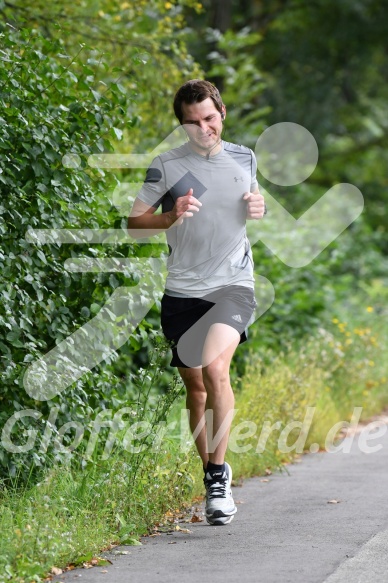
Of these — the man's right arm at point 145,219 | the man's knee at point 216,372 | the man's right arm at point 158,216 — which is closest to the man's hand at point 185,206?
the man's right arm at point 158,216

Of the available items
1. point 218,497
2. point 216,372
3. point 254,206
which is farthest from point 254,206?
point 218,497

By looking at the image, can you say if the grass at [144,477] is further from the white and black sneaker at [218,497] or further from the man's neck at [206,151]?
the man's neck at [206,151]

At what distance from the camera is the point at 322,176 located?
23.8 metres

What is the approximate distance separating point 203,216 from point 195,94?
613 mm

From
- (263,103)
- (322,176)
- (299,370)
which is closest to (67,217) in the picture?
(299,370)

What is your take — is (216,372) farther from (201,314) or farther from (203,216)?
(203,216)

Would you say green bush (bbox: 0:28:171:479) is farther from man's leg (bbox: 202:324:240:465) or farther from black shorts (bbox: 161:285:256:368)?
man's leg (bbox: 202:324:240:465)

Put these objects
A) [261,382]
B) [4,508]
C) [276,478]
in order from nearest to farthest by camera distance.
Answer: [4,508]
[276,478]
[261,382]

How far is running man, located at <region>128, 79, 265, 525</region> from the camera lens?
511cm

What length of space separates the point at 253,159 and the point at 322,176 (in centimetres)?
1869

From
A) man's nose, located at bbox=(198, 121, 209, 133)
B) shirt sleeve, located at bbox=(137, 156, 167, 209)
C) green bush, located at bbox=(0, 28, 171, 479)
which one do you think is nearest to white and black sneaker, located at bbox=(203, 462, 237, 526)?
green bush, located at bbox=(0, 28, 171, 479)

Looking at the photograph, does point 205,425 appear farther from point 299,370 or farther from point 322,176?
point 322,176

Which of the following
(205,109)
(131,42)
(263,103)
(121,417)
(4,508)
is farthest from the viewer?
(263,103)

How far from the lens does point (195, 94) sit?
512cm
